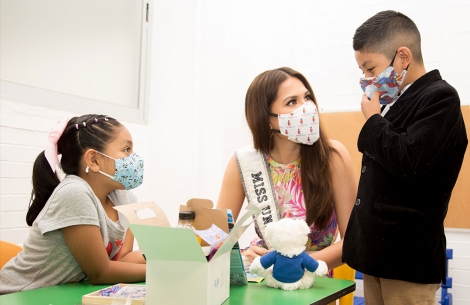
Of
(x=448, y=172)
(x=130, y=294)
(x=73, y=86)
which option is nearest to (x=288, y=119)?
(x=448, y=172)

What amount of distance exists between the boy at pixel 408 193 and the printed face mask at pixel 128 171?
844 mm

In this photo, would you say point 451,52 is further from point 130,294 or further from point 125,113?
point 130,294

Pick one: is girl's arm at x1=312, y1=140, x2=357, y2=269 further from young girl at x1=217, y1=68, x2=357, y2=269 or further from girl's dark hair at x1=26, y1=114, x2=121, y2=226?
girl's dark hair at x1=26, y1=114, x2=121, y2=226

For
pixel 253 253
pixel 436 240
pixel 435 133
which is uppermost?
pixel 435 133

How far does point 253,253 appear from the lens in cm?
176

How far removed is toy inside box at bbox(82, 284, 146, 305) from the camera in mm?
1150

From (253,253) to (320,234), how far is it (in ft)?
1.19

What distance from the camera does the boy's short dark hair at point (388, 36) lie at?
62.9 inches

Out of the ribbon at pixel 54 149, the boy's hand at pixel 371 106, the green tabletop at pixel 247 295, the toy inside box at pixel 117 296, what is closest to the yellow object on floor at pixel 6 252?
the ribbon at pixel 54 149

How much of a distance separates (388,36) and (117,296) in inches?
47.8

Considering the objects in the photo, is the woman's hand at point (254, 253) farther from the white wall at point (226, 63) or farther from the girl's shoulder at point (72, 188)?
the white wall at point (226, 63)

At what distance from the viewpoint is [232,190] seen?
211 centimetres

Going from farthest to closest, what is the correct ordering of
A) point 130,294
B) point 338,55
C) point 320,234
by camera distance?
point 338,55 → point 320,234 → point 130,294

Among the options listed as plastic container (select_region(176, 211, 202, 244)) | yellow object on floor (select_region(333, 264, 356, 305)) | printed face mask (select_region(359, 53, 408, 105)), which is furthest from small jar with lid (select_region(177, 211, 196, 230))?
yellow object on floor (select_region(333, 264, 356, 305))
